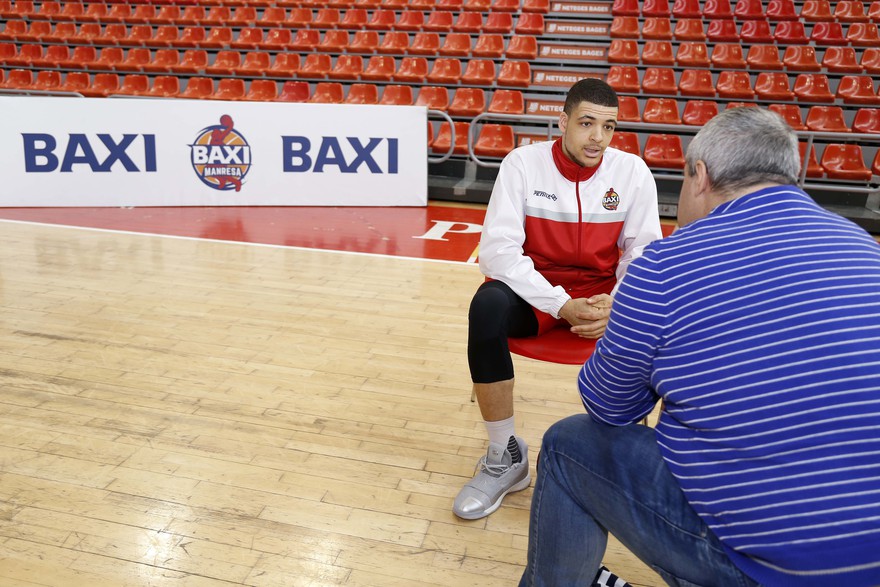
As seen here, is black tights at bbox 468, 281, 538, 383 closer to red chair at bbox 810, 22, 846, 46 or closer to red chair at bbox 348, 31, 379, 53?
red chair at bbox 348, 31, 379, 53

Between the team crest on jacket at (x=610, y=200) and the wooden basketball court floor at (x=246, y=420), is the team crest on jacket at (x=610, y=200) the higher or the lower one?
the higher one

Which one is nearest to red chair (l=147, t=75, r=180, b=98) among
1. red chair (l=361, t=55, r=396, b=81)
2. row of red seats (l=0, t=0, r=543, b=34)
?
row of red seats (l=0, t=0, r=543, b=34)

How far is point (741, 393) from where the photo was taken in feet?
3.70

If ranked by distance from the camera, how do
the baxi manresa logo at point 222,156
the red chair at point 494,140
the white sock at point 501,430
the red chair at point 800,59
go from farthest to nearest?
the red chair at point 800,59, the red chair at point 494,140, the baxi manresa logo at point 222,156, the white sock at point 501,430

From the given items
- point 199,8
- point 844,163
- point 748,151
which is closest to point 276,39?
point 199,8

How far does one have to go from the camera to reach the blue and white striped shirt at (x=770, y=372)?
1061mm

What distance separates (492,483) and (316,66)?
7.59 m

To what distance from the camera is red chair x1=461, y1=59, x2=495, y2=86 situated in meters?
8.32

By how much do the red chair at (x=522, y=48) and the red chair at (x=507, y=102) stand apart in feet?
3.23

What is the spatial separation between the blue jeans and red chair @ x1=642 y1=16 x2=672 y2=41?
8.49 metres

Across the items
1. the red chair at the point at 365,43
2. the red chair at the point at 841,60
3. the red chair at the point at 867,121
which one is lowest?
the red chair at the point at 867,121

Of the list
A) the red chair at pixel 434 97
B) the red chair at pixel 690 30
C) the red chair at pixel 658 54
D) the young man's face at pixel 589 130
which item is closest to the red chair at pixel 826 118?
the red chair at pixel 658 54

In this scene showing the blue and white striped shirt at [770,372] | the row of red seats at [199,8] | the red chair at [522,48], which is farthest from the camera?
the row of red seats at [199,8]

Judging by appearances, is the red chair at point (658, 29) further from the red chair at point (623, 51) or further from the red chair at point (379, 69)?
the red chair at point (379, 69)
